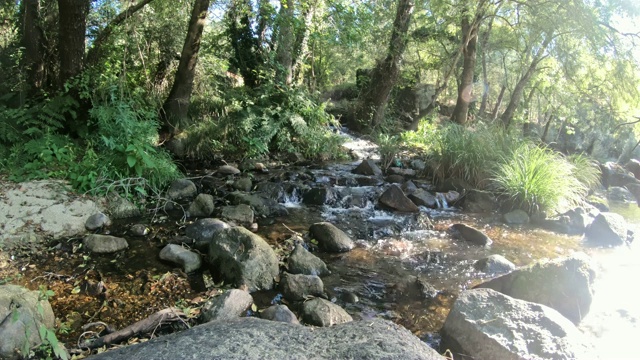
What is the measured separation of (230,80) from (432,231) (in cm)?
825

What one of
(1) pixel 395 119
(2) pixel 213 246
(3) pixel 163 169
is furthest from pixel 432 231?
(1) pixel 395 119

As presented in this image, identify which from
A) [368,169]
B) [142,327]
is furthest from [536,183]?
[142,327]

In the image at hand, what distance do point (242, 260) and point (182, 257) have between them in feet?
2.63

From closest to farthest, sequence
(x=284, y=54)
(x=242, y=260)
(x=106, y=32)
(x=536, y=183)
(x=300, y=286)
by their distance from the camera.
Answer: (x=300, y=286), (x=242, y=260), (x=536, y=183), (x=106, y=32), (x=284, y=54)

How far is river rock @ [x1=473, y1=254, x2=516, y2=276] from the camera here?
4999 mm

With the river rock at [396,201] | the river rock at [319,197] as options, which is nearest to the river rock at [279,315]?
the river rock at [319,197]

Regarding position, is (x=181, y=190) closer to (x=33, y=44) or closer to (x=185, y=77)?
(x=185, y=77)

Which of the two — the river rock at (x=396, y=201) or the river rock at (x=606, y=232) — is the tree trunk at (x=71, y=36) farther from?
the river rock at (x=606, y=232)

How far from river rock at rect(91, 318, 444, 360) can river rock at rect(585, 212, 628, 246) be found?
5750 millimetres

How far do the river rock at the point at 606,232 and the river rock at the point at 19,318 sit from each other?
7.60 m

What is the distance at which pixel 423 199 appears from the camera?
306 inches

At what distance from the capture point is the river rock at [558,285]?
413 centimetres

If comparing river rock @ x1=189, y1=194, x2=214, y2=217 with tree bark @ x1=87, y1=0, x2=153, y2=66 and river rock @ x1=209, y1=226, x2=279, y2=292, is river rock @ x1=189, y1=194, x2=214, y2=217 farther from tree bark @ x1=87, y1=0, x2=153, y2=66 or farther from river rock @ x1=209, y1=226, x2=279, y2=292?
tree bark @ x1=87, y1=0, x2=153, y2=66

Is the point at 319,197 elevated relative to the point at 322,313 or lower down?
elevated
